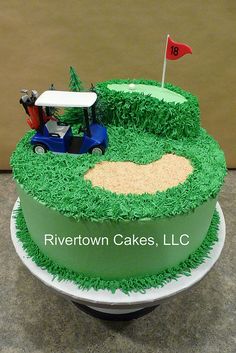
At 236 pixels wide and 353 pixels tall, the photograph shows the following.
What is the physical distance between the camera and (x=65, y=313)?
192 cm

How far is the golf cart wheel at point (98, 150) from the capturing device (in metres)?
1.56

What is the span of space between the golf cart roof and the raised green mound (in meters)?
0.23

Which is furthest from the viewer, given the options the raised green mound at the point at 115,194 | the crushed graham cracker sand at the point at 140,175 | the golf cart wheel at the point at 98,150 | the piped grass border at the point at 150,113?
the piped grass border at the point at 150,113

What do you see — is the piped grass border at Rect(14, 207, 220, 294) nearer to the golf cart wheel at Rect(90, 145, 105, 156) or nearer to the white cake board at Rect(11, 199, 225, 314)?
the white cake board at Rect(11, 199, 225, 314)

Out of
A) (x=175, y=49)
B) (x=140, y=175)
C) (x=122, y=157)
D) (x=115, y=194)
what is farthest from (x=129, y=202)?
(x=175, y=49)

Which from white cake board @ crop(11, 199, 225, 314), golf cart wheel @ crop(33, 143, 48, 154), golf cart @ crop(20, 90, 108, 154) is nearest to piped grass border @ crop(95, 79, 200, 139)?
golf cart @ crop(20, 90, 108, 154)

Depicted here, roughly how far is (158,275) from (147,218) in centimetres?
32

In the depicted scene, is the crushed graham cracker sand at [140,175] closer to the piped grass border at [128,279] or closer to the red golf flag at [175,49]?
the piped grass border at [128,279]

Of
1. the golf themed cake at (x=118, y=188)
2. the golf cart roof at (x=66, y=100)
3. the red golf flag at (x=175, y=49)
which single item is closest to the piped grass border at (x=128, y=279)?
the golf themed cake at (x=118, y=188)

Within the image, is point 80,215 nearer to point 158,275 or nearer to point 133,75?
point 158,275

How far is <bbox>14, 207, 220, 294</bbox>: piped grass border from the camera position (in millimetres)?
1407

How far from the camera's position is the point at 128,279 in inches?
56.0

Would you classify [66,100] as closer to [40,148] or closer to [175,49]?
[40,148]

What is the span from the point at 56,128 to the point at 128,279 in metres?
0.72
